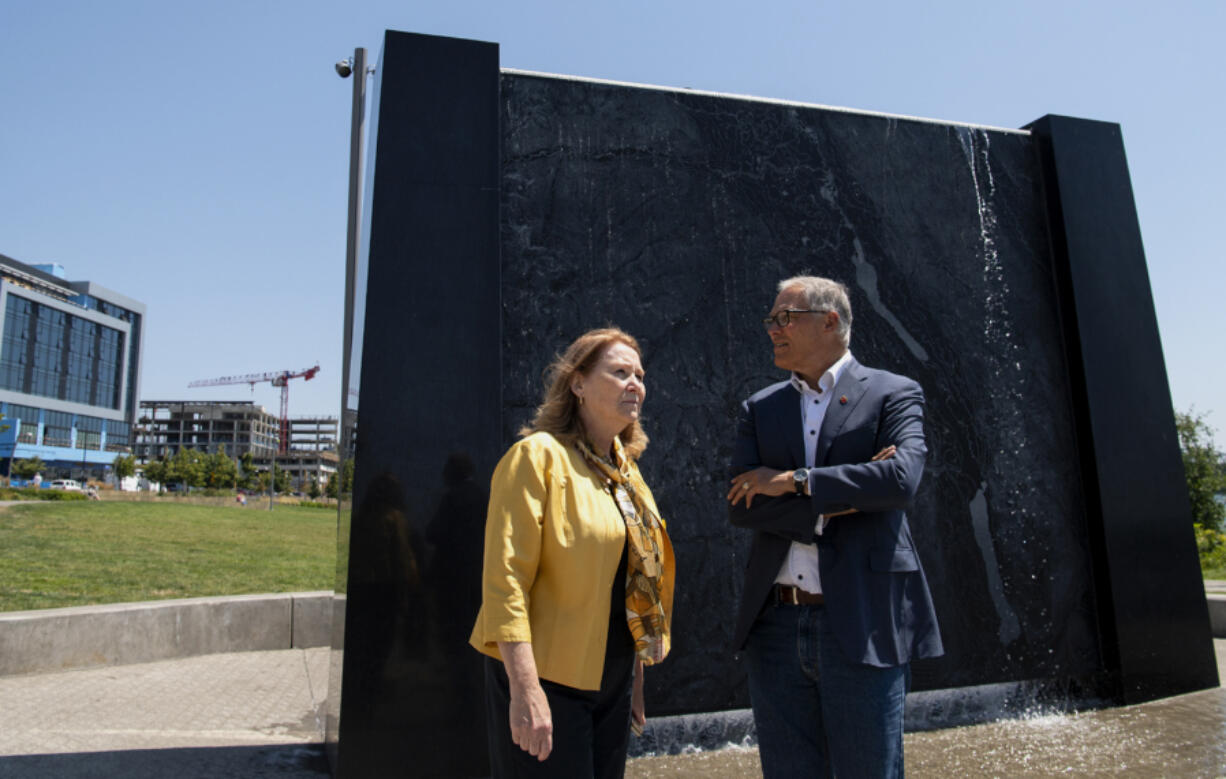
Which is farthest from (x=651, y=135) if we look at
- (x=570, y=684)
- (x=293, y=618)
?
(x=293, y=618)

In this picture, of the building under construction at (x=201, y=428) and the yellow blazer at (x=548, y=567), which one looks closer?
the yellow blazer at (x=548, y=567)

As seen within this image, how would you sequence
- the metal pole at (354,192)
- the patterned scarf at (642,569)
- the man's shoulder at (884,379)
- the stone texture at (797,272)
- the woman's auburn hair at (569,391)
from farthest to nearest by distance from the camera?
the metal pole at (354,192) < the stone texture at (797,272) < the man's shoulder at (884,379) < the woman's auburn hair at (569,391) < the patterned scarf at (642,569)

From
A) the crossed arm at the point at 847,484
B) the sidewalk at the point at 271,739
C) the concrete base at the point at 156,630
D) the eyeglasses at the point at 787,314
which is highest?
the eyeglasses at the point at 787,314

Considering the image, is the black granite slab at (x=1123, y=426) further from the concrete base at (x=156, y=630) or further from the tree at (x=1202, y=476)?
the tree at (x=1202, y=476)

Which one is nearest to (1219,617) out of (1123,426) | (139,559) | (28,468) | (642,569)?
(1123,426)

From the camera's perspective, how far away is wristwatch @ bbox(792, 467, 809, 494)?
251cm

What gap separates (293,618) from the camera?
7.73 m

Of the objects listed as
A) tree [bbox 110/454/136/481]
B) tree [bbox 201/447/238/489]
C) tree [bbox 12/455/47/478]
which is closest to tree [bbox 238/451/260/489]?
tree [bbox 201/447/238/489]

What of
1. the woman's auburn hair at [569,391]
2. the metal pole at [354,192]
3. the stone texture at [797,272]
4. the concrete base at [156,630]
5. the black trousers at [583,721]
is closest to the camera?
the black trousers at [583,721]

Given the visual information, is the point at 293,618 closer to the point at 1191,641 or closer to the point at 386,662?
the point at 386,662

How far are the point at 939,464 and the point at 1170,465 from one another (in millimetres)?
1989

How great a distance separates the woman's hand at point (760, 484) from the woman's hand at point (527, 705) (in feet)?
3.03

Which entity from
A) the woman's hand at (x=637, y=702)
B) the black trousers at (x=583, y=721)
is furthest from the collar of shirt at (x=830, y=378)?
the woman's hand at (x=637, y=702)

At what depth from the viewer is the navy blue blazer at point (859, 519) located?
240 cm
